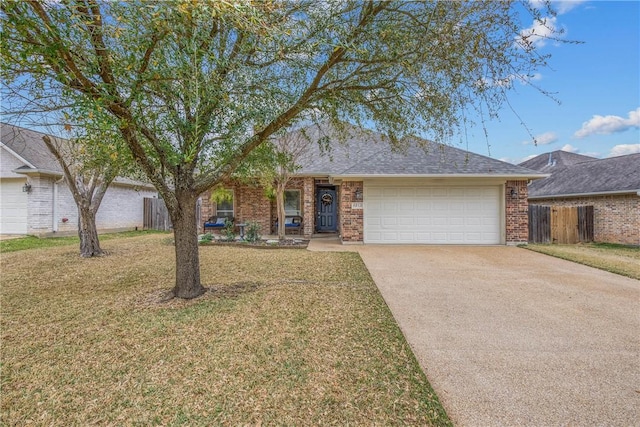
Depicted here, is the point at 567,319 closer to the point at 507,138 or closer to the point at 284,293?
the point at 507,138

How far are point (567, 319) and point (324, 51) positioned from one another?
15.9 ft

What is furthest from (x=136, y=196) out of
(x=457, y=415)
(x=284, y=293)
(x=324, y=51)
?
(x=457, y=415)

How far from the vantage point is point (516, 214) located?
1109 centimetres

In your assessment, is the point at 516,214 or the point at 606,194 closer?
the point at 516,214

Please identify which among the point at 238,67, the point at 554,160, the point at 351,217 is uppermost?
the point at 554,160

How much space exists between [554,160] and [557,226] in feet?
33.4

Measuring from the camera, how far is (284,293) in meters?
5.26

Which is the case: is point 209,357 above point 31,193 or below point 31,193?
below

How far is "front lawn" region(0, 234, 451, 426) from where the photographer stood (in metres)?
2.40

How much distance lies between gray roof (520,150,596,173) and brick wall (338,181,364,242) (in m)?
14.0

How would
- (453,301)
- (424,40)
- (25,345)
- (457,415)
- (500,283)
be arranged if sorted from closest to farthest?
(457,415), (25,345), (424,40), (453,301), (500,283)

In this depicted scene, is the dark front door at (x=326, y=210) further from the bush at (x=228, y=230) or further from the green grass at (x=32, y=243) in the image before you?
the green grass at (x=32, y=243)

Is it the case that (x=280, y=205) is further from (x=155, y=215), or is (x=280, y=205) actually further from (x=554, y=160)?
(x=554, y=160)

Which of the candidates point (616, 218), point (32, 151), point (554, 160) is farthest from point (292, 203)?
point (554, 160)
